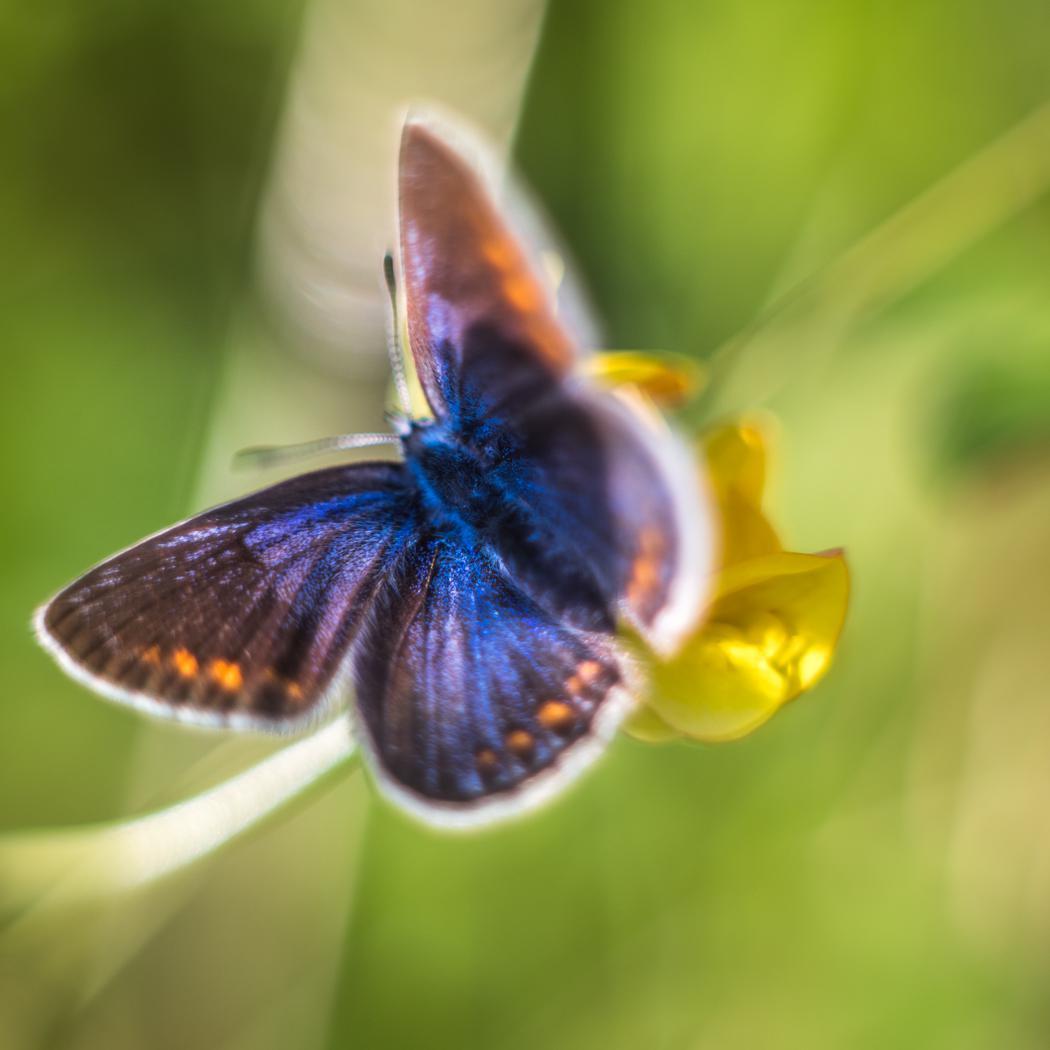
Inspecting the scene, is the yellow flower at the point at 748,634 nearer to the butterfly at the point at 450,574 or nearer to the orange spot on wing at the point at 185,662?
the butterfly at the point at 450,574

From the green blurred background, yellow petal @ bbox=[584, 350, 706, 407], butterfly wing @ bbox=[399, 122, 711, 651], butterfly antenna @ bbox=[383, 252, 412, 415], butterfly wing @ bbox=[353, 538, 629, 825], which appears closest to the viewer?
butterfly wing @ bbox=[399, 122, 711, 651]

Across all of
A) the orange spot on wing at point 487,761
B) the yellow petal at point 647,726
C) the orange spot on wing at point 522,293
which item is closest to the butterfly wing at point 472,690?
the orange spot on wing at point 487,761

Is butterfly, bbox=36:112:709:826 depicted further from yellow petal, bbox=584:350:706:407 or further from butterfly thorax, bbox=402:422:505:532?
yellow petal, bbox=584:350:706:407

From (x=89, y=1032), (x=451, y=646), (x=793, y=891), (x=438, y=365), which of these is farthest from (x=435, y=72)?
(x=89, y=1032)

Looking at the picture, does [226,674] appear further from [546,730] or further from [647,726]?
[647,726]

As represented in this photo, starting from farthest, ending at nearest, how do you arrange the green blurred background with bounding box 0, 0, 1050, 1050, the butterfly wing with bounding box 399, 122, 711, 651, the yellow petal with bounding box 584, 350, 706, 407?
the green blurred background with bounding box 0, 0, 1050, 1050 < the yellow petal with bounding box 584, 350, 706, 407 < the butterfly wing with bounding box 399, 122, 711, 651

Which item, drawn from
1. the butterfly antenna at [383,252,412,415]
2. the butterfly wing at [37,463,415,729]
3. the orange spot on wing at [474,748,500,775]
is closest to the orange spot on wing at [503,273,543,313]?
the butterfly antenna at [383,252,412,415]
